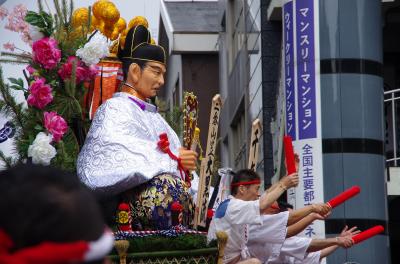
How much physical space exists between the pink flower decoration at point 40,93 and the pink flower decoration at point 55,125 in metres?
0.13

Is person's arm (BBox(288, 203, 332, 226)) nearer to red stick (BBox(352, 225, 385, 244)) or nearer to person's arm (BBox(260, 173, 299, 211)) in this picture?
person's arm (BBox(260, 173, 299, 211))

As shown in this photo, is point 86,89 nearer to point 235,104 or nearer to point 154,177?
point 154,177

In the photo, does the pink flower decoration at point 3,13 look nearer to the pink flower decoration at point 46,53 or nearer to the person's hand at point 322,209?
the pink flower decoration at point 46,53

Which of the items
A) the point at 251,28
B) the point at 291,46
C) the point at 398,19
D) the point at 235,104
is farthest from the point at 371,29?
the point at 235,104

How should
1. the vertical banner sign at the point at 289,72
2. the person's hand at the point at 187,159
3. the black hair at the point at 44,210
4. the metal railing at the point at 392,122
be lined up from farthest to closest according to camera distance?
the metal railing at the point at 392,122 → the vertical banner sign at the point at 289,72 → the person's hand at the point at 187,159 → the black hair at the point at 44,210

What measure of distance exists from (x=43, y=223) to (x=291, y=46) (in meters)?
12.1

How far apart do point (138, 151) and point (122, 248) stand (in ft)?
2.96

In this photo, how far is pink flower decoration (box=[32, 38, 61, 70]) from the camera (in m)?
7.00

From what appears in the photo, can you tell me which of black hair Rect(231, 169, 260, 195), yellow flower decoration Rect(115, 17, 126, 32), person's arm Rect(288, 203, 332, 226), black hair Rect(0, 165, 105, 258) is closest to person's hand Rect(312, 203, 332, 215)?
person's arm Rect(288, 203, 332, 226)

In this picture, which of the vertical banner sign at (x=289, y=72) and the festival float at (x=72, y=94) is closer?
the festival float at (x=72, y=94)

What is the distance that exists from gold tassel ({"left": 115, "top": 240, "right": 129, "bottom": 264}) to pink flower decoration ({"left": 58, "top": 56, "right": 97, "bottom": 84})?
73.5 inches

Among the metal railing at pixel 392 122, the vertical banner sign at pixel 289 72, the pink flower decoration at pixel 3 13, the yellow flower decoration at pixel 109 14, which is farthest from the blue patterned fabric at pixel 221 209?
the metal railing at pixel 392 122

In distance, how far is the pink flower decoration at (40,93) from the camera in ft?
22.7

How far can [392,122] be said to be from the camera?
1508cm
